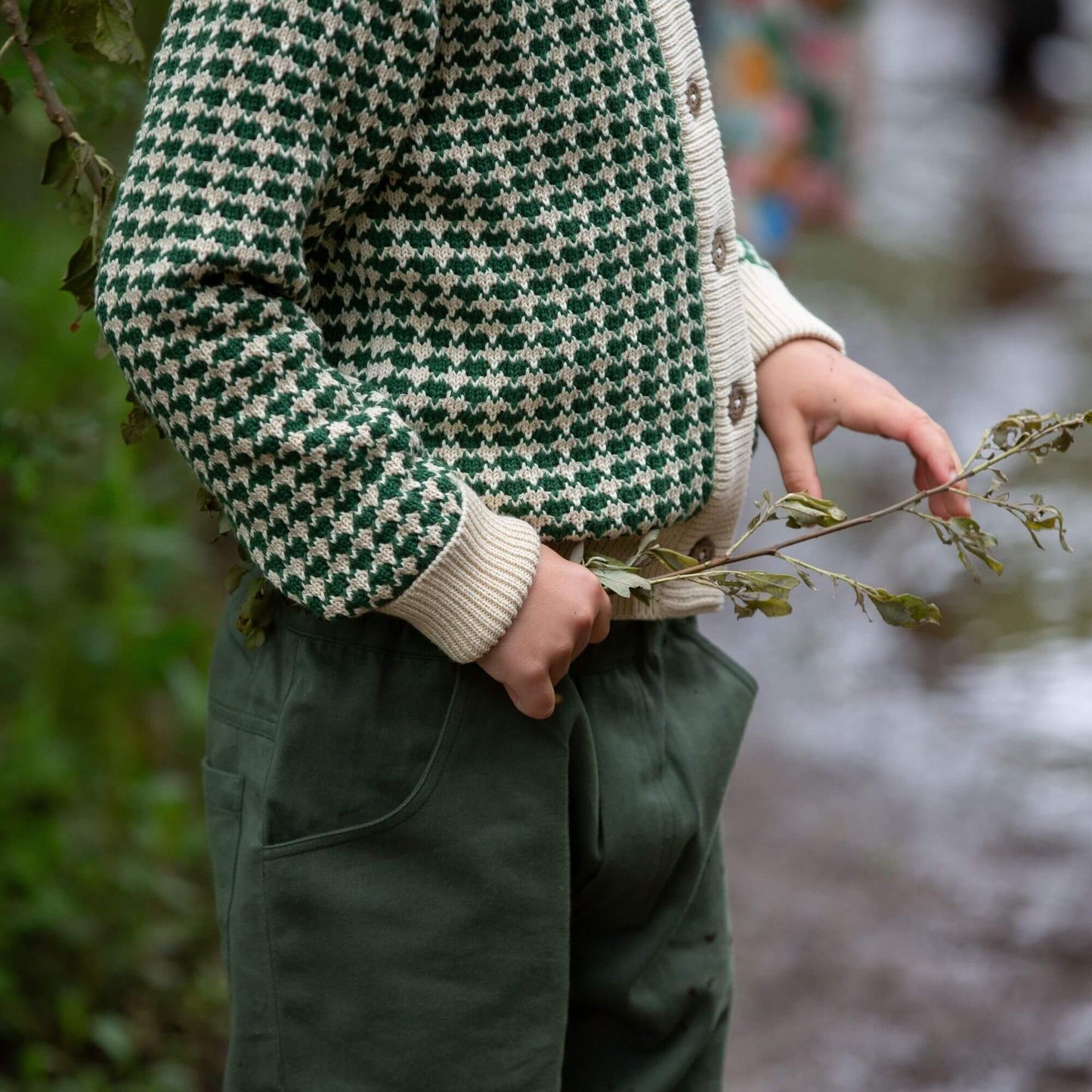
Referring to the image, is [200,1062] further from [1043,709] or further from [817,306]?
[817,306]

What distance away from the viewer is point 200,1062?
228 centimetres

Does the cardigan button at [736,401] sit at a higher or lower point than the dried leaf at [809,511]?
higher

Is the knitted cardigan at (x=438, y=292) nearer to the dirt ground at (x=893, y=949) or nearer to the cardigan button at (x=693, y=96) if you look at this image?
the cardigan button at (x=693, y=96)

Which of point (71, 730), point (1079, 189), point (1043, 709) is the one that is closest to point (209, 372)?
point (71, 730)

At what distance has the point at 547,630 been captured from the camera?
113cm

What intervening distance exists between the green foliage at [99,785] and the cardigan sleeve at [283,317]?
28.7 inches

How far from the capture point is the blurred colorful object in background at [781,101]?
16.6 ft

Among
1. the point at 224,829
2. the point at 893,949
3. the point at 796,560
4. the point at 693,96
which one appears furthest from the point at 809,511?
the point at 893,949

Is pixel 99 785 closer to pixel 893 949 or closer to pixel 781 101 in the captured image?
pixel 893 949

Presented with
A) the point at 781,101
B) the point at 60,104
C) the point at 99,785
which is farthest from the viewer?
the point at 781,101

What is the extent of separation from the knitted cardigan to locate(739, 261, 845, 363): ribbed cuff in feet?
0.35

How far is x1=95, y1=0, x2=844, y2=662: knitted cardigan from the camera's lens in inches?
42.1

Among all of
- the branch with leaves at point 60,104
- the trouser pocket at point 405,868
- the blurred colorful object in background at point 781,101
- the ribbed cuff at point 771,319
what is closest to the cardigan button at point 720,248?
the ribbed cuff at point 771,319

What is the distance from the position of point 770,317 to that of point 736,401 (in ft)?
0.47
